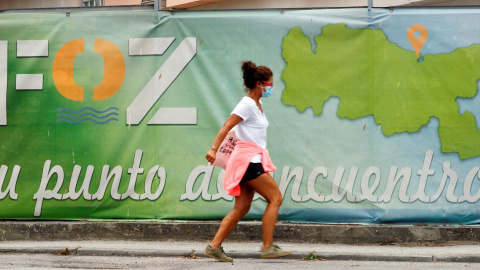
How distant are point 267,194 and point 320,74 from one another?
2205 mm

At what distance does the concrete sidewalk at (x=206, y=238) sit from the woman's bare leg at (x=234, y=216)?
782 mm

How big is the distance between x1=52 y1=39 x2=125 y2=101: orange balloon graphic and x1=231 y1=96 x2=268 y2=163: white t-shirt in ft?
7.50

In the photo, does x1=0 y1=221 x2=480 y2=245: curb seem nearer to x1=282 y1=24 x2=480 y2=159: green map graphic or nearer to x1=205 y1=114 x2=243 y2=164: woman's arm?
x1=282 y1=24 x2=480 y2=159: green map graphic

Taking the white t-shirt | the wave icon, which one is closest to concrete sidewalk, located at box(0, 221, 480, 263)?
the wave icon

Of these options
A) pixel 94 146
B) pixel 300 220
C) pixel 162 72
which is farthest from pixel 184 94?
pixel 300 220

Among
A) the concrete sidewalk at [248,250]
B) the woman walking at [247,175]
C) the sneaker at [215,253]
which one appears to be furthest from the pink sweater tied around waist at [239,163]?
the concrete sidewalk at [248,250]

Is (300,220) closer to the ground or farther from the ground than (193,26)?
closer to the ground

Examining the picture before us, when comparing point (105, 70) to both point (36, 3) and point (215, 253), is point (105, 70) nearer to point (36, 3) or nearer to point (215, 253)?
point (215, 253)

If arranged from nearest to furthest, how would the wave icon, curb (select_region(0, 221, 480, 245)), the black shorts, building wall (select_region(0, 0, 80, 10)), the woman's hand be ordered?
the woman's hand < the black shorts < curb (select_region(0, 221, 480, 245)) < the wave icon < building wall (select_region(0, 0, 80, 10))

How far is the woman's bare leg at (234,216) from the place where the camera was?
8.30 meters

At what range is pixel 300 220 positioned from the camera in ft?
32.9

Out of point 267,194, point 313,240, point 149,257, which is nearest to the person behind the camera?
point 267,194

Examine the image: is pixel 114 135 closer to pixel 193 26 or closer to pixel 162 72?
pixel 162 72

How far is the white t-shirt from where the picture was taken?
27.3 ft
